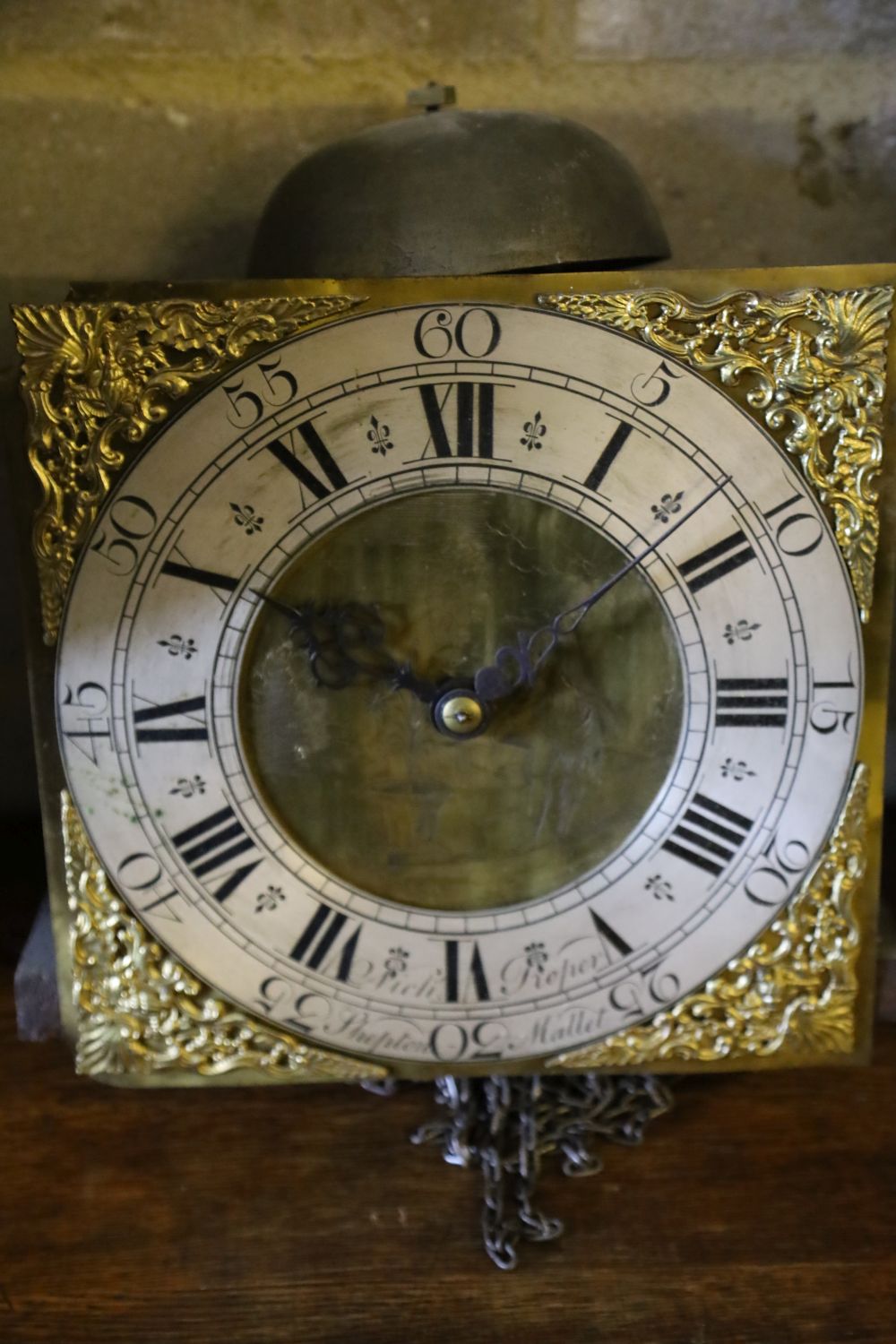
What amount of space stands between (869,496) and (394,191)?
0.35m

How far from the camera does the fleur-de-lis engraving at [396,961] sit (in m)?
0.68

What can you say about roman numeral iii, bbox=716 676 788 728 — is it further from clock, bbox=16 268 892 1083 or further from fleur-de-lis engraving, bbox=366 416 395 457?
fleur-de-lis engraving, bbox=366 416 395 457

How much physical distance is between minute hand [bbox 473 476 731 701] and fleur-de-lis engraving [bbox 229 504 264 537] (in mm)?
166

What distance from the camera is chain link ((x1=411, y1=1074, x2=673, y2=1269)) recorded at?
704mm

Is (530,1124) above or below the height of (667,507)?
below

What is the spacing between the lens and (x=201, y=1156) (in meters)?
0.73

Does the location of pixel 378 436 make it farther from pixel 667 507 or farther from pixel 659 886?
pixel 659 886

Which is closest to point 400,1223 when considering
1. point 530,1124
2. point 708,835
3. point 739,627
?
point 530,1124

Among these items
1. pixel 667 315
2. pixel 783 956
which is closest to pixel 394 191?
pixel 667 315

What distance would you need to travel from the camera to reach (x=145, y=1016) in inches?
27.2

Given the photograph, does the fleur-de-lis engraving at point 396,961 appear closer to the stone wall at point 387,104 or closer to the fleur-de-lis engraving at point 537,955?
the fleur-de-lis engraving at point 537,955

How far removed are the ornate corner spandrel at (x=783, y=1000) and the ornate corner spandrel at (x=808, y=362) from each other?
0.63ft

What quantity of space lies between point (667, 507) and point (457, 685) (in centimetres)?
17

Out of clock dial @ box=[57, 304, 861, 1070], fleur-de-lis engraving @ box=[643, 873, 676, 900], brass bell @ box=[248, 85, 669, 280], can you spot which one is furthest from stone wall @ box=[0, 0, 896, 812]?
fleur-de-lis engraving @ box=[643, 873, 676, 900]
